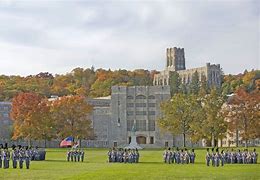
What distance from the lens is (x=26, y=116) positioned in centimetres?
7850

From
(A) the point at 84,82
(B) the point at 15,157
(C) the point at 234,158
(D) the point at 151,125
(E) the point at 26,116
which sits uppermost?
(A) the point at 84,82

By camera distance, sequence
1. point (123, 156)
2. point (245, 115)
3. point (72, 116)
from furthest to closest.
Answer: point (72, 116), point (245, 115), point (123, 156)

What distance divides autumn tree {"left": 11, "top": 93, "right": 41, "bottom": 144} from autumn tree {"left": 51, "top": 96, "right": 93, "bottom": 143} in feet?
13.3

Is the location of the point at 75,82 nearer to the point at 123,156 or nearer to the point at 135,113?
the point at 135,113

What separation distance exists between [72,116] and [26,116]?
7867 mm

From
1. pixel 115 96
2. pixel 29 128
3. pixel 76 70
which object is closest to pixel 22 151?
pixel 29 128

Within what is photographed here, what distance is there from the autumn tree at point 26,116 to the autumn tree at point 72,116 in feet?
13.3

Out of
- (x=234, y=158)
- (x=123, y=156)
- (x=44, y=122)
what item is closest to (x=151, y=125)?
(x=44, y=122)

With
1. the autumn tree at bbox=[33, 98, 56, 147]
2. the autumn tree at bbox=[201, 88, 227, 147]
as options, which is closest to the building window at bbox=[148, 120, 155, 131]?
the autumn tree at bbox=[33, 98, 56, 147]

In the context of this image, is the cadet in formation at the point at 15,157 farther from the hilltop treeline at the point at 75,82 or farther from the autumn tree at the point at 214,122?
the hilltop treeline at the point at 75,82

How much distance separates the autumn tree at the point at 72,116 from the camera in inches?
3258

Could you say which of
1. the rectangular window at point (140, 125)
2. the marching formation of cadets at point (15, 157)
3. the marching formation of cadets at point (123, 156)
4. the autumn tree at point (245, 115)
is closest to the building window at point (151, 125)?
the rectangular window at point (140, 125)

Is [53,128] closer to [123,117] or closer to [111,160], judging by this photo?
[123,117]

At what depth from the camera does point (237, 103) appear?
76875mm
